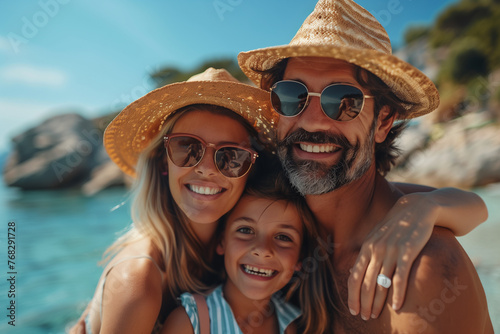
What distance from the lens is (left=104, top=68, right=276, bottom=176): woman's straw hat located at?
260 cm

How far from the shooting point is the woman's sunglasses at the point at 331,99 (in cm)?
228

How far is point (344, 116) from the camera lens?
7.59ft

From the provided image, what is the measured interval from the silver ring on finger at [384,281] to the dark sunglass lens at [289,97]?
3.70 ft

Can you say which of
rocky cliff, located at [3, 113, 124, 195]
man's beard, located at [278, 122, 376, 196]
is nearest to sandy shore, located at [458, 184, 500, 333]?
man's beard, located at [278, 122, 376, 196]

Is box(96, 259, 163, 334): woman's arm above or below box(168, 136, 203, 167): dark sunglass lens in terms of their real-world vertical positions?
below

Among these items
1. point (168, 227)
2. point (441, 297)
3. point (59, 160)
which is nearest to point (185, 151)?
point (168, 227)

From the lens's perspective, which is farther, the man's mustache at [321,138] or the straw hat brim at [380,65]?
the man's mustache at [321,138]

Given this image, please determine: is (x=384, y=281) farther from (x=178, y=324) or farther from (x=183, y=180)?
(x=183, y=180)

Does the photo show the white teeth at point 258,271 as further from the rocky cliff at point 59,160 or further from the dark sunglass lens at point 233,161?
the rocky cliff at point 59,160

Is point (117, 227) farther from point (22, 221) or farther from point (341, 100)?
point (341, 100)

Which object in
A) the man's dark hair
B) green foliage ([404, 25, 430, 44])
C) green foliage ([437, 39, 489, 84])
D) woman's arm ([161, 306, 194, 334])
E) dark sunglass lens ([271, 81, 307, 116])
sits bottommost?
woman's arm ([161, 306, 194, 334])

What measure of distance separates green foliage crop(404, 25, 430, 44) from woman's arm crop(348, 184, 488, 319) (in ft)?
165

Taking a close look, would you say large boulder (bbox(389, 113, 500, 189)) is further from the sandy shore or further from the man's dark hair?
the man's dark hair

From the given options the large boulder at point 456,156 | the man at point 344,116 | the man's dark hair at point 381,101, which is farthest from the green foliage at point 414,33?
the man at point 344,116
